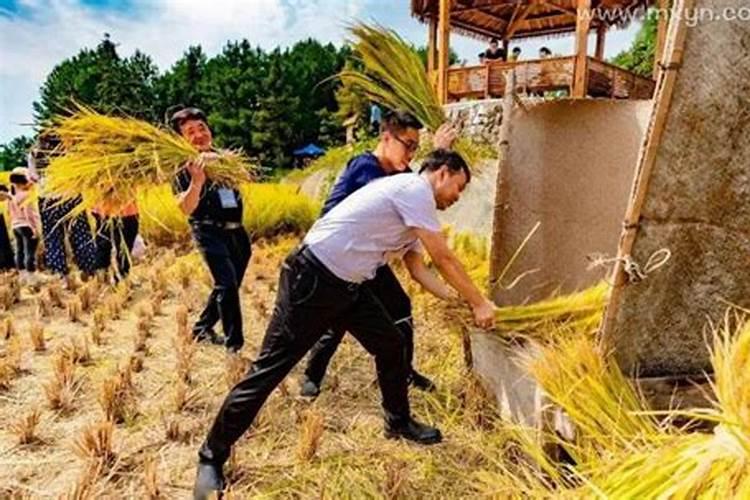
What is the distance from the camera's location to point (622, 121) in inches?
120

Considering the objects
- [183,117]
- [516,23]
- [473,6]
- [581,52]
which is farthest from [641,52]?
[183,117]

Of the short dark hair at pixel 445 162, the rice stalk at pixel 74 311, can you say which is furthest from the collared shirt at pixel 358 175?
the rice stalk at pixel 74 311

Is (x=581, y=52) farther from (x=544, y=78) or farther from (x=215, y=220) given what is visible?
(x=215, y=220)

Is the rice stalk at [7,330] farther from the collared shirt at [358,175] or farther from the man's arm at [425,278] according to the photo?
the man's arm at [425,278]

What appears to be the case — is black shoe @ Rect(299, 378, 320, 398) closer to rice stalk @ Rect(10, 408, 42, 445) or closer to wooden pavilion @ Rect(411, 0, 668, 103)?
rice stalk @ Rect(10, 408, 42, 445)

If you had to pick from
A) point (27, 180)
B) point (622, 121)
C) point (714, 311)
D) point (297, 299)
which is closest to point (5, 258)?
point (27, 180)

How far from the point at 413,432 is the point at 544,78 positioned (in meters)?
7.00

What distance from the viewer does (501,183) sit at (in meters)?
3.07

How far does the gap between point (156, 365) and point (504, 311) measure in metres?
2.12

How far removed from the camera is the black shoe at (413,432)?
2840 millimetres

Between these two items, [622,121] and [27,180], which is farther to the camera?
[27,180]

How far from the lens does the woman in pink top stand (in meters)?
6.60

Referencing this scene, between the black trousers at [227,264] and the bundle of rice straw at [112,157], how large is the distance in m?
0.46

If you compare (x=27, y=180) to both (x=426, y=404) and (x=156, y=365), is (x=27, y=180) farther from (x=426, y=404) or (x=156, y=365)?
(x=426, y=404)
